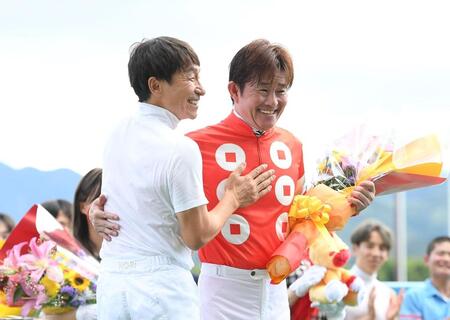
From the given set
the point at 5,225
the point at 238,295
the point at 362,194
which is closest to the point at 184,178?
the point at 238,295

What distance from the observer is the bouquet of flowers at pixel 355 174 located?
346cm

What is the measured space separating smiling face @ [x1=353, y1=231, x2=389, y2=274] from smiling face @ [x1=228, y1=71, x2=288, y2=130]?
2.57 m

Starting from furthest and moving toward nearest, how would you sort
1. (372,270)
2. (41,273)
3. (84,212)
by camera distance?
(372,270)
(84,212)
(41,273)

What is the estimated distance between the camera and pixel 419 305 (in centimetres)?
586

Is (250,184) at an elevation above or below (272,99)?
below

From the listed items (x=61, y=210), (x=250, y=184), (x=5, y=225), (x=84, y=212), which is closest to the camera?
(x=250, y=184)

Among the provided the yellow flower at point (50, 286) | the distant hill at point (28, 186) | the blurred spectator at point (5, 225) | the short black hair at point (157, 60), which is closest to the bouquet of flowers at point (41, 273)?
the yellow flower at point (50, 286)

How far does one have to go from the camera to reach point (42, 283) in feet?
13.8

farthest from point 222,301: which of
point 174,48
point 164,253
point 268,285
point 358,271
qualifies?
point 358,271

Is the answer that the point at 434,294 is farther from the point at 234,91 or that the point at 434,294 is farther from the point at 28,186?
the point at 28,186

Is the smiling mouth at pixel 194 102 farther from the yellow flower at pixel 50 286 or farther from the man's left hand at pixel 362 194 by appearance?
the yellow flower at pixel 50 286

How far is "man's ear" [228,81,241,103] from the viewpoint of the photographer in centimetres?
348

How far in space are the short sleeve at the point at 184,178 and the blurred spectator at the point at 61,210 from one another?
3226mm

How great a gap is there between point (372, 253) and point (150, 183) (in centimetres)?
322
